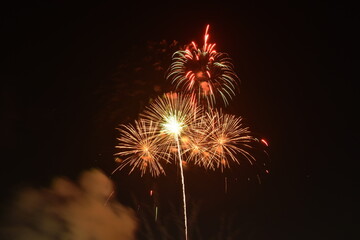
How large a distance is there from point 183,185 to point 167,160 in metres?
1.48

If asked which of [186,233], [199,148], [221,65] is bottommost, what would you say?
[186,233]

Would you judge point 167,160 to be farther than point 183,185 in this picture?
No

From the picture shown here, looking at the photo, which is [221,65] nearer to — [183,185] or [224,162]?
[224,162]

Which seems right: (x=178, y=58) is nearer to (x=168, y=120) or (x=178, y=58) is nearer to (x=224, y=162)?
(x=168, y=120)

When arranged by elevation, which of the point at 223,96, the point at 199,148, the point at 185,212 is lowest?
the point at 185,212

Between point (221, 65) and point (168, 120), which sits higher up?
point (221, 65)

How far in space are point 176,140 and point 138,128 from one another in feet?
4.85

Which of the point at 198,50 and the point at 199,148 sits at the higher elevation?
the point at 198,50

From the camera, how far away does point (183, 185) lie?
15086 mm

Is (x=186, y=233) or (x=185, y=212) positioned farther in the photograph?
(x=185, y=212)

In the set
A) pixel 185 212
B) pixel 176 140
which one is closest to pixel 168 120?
pixel 176 140

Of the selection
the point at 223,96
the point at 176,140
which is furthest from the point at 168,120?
the point at 223,96

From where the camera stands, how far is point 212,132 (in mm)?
14984

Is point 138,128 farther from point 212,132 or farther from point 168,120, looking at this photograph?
point 212,132
